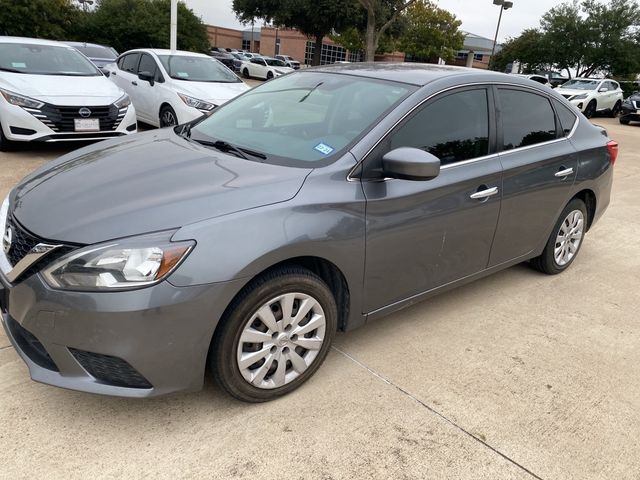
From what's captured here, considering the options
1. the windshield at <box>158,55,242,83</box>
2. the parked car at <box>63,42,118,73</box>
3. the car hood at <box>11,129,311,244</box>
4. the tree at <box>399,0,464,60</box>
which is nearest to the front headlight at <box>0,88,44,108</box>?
the windshield at <box>158,55,242,83</box>

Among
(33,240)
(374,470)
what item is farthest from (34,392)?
(374,470)

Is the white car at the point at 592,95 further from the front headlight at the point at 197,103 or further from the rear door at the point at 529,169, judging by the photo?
the rear door at the point at 529,169

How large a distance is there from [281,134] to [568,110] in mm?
2441

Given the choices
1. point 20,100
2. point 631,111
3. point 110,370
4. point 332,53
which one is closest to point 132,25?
point 631,111

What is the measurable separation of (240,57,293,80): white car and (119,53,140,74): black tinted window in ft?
76.7

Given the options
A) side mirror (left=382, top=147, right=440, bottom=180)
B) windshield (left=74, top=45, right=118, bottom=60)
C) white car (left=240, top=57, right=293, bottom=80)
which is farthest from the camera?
white car (left=240, top=57, right=293, bottom=80)

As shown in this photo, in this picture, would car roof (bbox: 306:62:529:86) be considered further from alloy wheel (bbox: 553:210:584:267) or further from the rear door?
alloy wheel (bbox: 553:210:584:267)

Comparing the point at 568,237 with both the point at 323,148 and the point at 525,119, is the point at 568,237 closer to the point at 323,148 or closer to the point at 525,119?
the point at 525,119

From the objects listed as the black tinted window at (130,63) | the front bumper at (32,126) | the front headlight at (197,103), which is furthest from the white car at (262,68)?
the front bumper at (32,126)

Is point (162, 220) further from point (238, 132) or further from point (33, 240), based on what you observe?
point (238, 132)

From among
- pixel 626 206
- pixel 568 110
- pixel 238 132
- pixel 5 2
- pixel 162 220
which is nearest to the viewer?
pixel 162 220

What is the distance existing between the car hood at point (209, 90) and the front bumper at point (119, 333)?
624cm

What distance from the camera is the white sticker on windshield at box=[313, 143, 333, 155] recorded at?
277cm

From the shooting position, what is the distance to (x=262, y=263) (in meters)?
2.28
